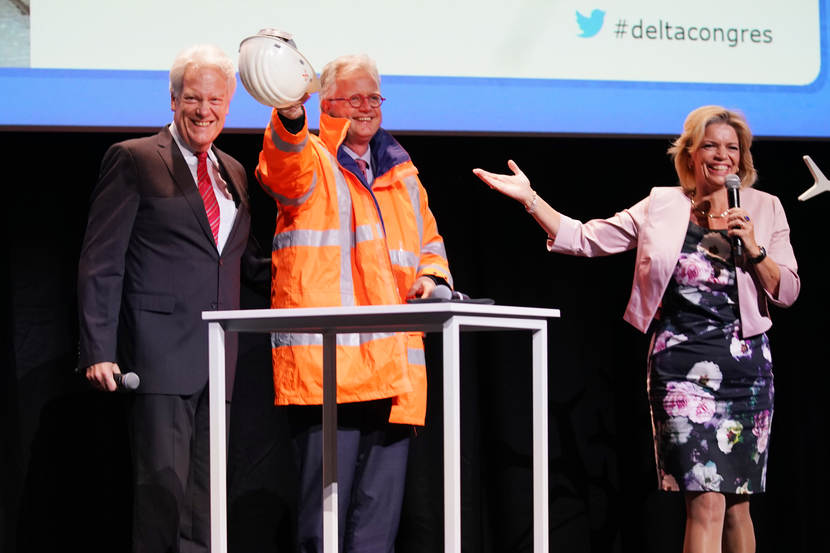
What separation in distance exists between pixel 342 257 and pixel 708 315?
1.04 metres

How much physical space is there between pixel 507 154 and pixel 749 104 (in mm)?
847

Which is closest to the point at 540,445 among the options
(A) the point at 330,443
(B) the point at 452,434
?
(B) the point at 452,434

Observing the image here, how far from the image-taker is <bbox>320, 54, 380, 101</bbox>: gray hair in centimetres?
248

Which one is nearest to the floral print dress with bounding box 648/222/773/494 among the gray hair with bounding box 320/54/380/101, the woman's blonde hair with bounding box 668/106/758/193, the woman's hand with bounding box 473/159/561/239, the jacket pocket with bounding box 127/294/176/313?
the woman's blonde hair with bounding box 668/106/758/193

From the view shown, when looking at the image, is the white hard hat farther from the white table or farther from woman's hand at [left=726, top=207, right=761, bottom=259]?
woman's hand at [left=726, top=207, right=761, bottom=259]

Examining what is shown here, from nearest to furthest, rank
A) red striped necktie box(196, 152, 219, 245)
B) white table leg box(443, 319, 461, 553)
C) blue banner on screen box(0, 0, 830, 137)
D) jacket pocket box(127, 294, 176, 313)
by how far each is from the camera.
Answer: white table leg box(443, 319, 461, 553), jacket pocket box(127, 294, 176, 313), red striped necktie box(196, 152, 219, 245), blue banner on screen box(0, 0, 830, 137)

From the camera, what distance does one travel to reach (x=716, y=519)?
2.59 metres

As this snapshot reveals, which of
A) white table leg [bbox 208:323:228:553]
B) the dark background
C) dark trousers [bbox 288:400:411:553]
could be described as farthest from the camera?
the dark background

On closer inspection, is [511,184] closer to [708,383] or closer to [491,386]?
[708,383]

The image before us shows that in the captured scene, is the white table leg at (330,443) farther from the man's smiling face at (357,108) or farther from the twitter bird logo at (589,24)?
the twitter bird logo at (589,24)

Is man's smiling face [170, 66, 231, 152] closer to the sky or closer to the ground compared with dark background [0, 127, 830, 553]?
closer to the sky

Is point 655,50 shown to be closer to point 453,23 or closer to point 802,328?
point 453,23

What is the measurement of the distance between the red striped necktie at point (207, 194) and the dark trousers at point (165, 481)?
0.45m

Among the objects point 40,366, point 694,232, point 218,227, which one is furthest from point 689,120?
point 40,366
